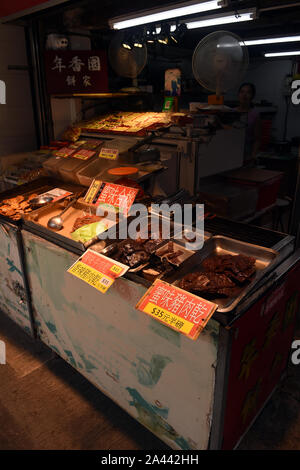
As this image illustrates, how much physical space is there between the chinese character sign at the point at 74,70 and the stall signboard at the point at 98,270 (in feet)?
10.5

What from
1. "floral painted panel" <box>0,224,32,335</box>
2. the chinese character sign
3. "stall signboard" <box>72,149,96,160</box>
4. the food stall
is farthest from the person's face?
"floral painted panel" <box>0,224,32,335</box>

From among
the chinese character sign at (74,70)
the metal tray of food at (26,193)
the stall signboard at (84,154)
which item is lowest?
the metal tray of food at (26,193)

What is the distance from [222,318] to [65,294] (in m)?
1.24

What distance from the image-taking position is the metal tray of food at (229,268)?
1610 mm

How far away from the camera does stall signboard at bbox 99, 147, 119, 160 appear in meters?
2.82

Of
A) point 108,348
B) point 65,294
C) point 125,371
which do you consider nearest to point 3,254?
point 65,294

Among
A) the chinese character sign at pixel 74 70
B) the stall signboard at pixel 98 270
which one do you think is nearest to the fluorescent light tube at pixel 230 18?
the chinese character sign at pixel 74 70

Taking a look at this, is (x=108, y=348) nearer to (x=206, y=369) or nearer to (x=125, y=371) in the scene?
(x=125, y=371)

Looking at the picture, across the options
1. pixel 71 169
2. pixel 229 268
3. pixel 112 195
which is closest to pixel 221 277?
pixel 229 268

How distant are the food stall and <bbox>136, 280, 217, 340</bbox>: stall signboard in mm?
10

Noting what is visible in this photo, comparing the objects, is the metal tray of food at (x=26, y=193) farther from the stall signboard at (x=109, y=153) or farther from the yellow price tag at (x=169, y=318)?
the yellow price tag at (x=169, y=318)

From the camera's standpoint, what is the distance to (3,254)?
2.79m

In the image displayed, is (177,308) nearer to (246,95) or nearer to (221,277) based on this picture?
(221,277)

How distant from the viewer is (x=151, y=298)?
154 cm
